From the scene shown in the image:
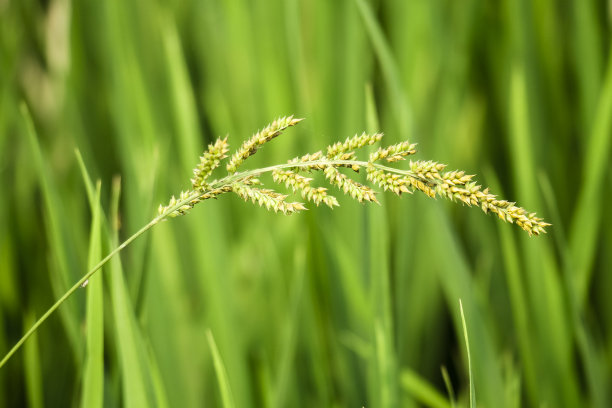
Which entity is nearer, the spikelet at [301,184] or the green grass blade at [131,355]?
the spikelet at [301,184]

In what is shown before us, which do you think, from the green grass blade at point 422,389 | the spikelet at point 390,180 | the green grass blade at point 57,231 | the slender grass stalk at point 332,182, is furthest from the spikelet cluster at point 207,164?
the green grass blade at point 422,389

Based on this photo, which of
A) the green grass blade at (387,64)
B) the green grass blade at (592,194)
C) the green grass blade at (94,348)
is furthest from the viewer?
the green grass blade at (592,194)

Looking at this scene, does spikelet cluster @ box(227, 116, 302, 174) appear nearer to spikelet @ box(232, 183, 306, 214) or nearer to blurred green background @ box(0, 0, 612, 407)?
spikelet @ box(232, 183, 306, 214)

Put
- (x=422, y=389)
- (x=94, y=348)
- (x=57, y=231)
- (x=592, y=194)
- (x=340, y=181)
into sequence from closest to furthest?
(x=340, y=181)
(x=94, y=348)
(x=57, y=231)
(x=422, y=389)
(x=592, y=194)

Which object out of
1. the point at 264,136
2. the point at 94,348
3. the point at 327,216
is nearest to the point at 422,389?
the point at 327,216

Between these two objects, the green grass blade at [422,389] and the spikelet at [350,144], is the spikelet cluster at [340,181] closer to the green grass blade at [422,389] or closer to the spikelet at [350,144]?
the spikelet at [350,144]

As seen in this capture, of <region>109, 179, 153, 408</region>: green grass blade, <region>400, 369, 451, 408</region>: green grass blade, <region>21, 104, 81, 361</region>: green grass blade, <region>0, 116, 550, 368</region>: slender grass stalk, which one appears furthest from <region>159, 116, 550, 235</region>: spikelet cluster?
<region>400, 369, 451, 408</region>: green grass blade

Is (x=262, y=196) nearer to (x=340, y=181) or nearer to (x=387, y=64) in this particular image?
(x=340, y=181)

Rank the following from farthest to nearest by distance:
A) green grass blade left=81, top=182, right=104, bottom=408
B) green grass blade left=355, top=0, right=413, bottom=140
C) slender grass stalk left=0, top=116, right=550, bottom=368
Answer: green grass blade left=355, top=0, right=413, bottom=140 → green grass blade left=81, top=182, right=104, bottom=408 → slender grass stalk left=0, top=116, right=550, bottom=368

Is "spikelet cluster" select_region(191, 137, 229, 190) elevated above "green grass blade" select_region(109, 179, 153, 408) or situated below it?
above

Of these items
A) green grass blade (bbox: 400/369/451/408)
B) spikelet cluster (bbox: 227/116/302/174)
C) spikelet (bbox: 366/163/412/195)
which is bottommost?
green grass blade (bbox: 400/369/451/408)
